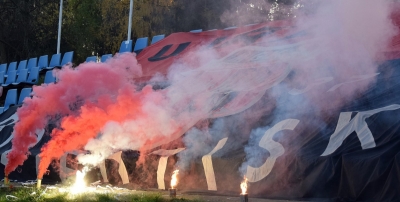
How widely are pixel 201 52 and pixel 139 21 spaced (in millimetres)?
10324

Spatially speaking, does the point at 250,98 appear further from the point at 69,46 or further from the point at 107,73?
the point at 69,46

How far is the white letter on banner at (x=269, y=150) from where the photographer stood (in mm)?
9391

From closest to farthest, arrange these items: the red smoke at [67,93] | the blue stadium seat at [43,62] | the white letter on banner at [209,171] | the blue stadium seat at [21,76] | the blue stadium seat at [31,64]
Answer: the white letter on banner at [209,171] → the red smoke at [67,93] → the blue stadium seat at [21,76] → the blue stadium seat at [43,62] → the blue stadium seat at [31,64]

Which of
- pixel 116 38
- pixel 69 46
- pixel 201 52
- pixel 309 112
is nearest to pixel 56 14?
pixel 69 46

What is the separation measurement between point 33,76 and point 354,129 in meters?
15.0

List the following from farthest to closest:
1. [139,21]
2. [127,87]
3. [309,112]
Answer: [139,21], [127,87], [309,112]

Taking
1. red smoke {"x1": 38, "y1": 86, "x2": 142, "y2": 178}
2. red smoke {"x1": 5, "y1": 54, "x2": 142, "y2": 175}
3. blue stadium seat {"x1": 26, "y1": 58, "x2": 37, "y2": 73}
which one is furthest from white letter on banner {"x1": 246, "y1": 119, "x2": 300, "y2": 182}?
blue stadium seat {"x1": 26, "y1": 58, "x2": 37, "y2": 73}

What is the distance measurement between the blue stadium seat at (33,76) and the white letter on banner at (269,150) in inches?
519

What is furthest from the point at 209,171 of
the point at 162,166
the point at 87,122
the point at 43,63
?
the point at 43,63

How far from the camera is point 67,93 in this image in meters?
12.9

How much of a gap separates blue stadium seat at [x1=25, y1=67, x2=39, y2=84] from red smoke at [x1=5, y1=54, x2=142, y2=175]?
8.31 meters

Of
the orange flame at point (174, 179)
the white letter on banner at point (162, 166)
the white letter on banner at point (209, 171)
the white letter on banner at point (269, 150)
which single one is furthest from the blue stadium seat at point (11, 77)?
the white letter on banner at point (269, 150)

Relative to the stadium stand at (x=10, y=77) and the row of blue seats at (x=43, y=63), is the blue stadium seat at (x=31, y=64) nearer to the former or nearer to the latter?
the row of blue seats at (x=43, y=63)

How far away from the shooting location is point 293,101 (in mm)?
10680
